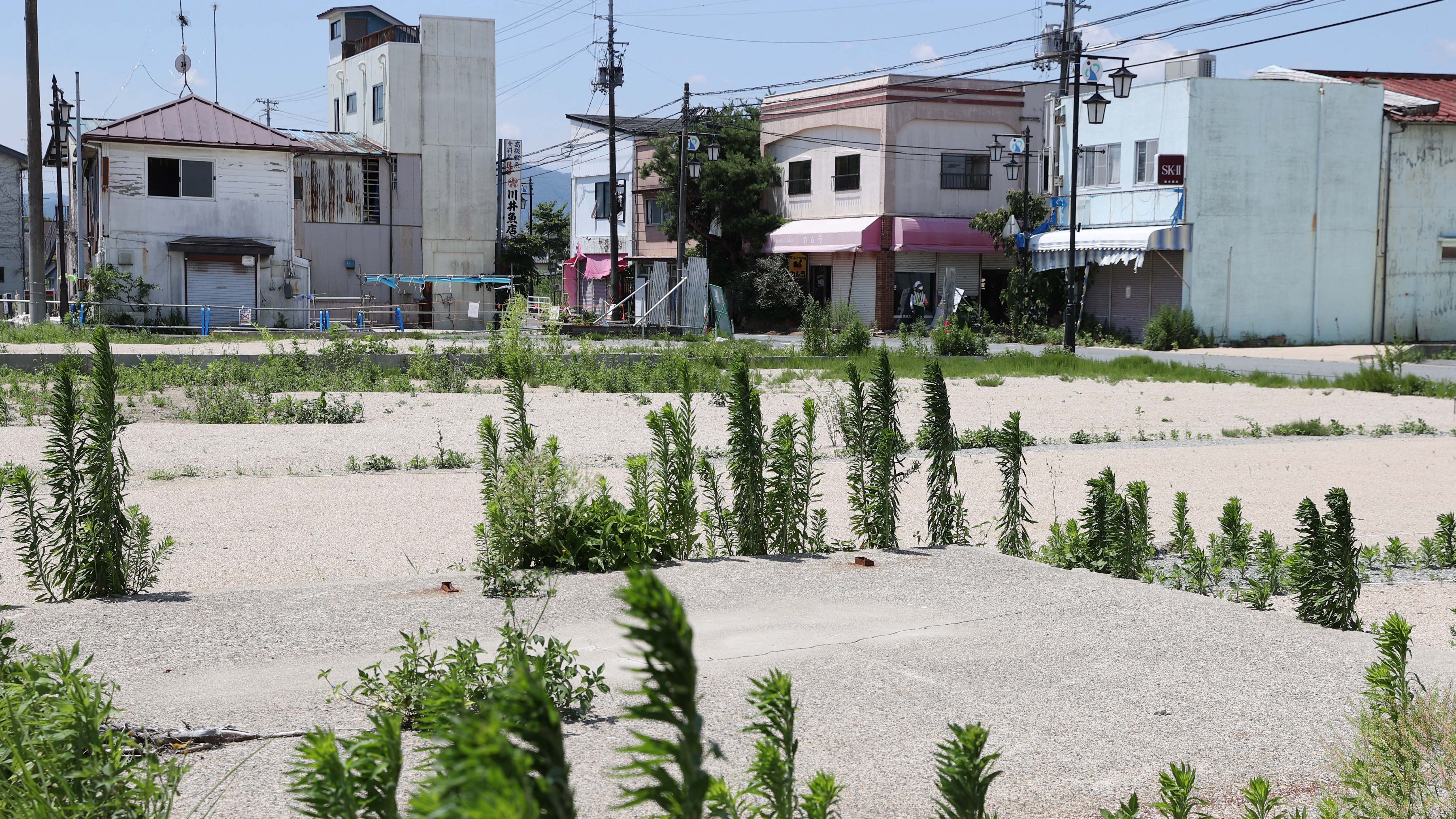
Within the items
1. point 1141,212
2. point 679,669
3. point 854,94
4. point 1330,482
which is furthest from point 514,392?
point 854,94

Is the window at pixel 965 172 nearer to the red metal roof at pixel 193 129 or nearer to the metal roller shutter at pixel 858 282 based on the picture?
the metal roller shutter at pixel 858 282

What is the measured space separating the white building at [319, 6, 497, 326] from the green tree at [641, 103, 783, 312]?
7.51m

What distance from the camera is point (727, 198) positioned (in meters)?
47.3

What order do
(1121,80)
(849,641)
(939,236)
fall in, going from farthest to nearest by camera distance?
1. (939,236)
2. (1121,80)
3. (849,641)

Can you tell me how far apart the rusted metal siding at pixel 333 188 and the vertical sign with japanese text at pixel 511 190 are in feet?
20.7

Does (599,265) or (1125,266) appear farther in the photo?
(599,265)

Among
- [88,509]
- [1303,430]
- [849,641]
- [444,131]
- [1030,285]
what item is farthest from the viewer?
[444,131]

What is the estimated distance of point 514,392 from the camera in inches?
289

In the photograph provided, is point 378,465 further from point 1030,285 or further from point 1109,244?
point 1030,285

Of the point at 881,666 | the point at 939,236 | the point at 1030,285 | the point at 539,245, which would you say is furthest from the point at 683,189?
the point at 881,666

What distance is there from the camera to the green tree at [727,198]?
47.3 metres

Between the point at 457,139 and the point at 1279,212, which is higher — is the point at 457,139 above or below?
above

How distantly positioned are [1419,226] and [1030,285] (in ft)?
36.3

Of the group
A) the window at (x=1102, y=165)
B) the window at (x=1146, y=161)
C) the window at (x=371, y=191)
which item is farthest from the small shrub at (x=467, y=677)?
the window at (x=371, y=191)
